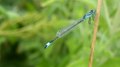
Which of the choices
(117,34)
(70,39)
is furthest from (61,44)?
(117,34)

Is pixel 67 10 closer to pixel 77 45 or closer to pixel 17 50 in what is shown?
pixel 77 45

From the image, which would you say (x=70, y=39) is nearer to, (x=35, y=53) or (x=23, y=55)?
(x=35, y=53)

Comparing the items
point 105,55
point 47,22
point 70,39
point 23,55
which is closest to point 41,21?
point 47,22

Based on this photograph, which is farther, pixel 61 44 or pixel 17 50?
pixel 17 50

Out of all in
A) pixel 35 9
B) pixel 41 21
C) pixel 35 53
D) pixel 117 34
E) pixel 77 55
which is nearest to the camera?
pixel 117 34

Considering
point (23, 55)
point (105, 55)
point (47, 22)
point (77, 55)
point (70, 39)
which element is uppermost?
point (23, 55)

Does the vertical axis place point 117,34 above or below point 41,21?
below

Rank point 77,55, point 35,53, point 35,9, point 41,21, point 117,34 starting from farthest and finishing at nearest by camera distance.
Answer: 1. point 35,9
2. point 35,53
3. point 41,21
4. point 77,55
5. point 117,34
